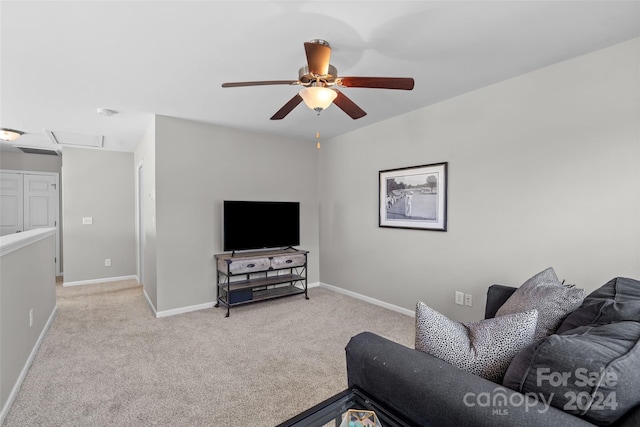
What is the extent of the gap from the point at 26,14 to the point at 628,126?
3872 millimetres

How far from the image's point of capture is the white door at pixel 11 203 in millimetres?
5297

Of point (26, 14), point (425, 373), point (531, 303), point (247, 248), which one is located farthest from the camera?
point (247, 248)

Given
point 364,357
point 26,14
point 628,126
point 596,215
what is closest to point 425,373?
point 364,357

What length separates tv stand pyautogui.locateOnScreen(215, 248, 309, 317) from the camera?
3793mm

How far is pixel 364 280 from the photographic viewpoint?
13.9 feet

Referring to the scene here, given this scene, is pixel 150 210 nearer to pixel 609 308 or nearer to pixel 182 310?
pixel 182 310

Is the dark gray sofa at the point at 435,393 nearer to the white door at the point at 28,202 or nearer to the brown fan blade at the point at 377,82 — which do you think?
the brown fan blade at the point at 377,82

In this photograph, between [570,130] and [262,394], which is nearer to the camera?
[262,394]

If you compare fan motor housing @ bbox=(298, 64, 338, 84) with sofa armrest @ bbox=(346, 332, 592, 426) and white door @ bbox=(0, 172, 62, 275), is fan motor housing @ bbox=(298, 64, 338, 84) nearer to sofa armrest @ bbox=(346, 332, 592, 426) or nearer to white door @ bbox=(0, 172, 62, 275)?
sofa armrest @ bbox=(346, 332, 592, 426)

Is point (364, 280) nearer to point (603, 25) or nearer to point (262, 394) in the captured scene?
point (262, 394)

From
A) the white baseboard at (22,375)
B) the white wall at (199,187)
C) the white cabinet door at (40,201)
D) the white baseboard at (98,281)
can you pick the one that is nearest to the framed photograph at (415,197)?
the white wall at (199,187)

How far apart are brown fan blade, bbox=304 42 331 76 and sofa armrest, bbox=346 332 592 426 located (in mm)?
1499

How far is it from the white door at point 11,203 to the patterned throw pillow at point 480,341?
704 centimetres

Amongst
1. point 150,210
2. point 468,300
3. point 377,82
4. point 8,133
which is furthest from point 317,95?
point 8,133
